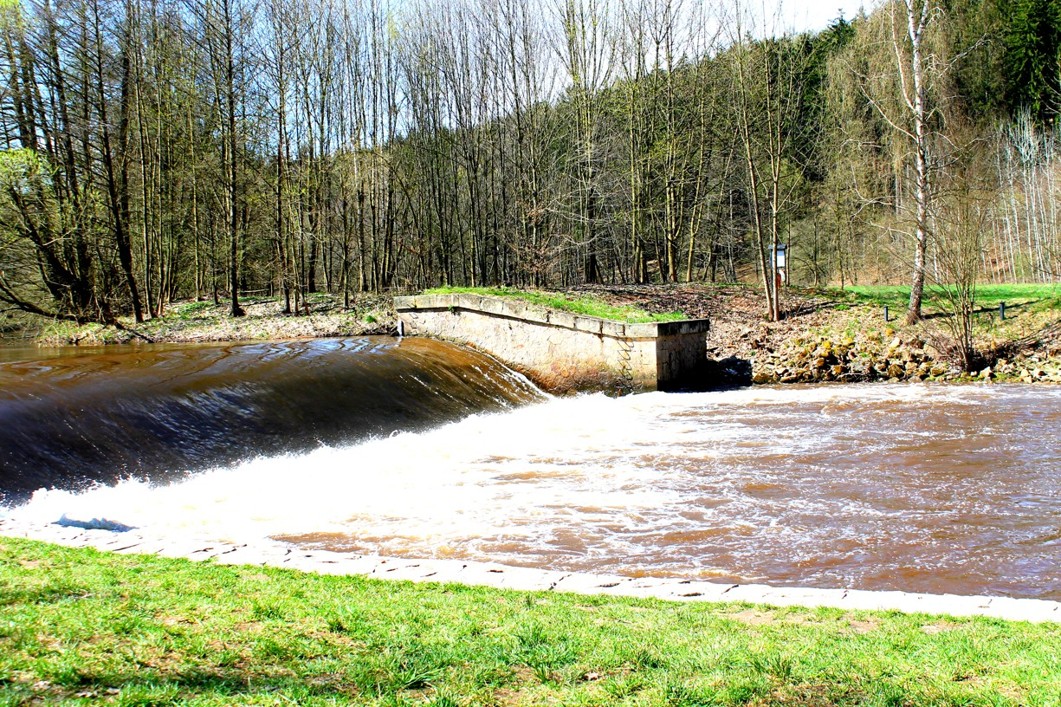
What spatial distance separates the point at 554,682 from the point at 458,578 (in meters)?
1.87

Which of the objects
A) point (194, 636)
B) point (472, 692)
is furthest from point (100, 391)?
point (472, 692)

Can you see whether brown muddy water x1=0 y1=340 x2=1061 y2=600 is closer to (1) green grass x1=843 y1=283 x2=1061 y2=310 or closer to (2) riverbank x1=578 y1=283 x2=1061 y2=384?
(2) riverbank x1=578 y1=283 x2=1061 y2=384

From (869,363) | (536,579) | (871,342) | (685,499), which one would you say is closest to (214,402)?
(685,499)

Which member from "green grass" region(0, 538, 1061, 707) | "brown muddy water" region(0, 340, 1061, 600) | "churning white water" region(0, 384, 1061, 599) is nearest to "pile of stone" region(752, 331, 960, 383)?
"brown muddy water" region(0, 340, 1061, 600)

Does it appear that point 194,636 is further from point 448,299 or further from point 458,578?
point 448,299

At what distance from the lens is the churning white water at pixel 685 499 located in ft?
20.2

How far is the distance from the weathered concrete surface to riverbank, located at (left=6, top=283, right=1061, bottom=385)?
11.9m

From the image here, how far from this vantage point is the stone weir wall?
603 inches

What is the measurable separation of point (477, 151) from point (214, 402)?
62.4ft

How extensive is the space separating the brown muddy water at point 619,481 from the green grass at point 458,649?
5.09 feet

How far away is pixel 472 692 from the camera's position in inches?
131

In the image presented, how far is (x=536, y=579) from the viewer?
5.25 metres

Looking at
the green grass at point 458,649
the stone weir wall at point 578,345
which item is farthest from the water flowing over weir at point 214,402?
the green grass at point 458,649

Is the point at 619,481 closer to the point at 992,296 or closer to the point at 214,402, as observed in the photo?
the point at 214,402
